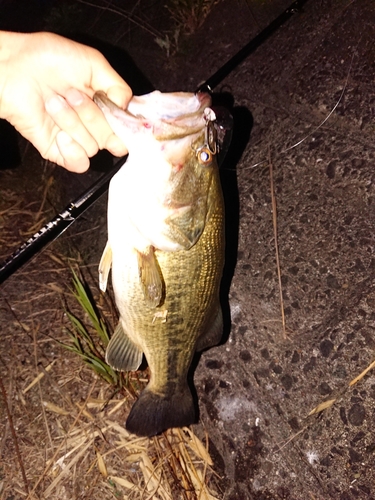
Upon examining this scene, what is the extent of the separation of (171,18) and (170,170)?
335cm

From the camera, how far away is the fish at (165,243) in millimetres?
1798

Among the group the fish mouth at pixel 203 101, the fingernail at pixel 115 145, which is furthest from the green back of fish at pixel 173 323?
the fingernail at pixel 115 145

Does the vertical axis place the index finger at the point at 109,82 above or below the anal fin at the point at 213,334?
above

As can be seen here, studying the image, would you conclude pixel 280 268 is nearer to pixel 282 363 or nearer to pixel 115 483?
pixel 282 363

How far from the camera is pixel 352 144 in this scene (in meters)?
2.99

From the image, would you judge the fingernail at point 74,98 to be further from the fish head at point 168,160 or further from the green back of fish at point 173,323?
the green back of fish at point 173,323

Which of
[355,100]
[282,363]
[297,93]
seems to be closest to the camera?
[282,363]

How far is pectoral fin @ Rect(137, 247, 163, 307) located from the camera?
6.61ft

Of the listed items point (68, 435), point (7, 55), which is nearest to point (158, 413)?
point (68, 435)

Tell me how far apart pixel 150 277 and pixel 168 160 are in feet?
1.82

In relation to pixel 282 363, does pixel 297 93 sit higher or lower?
higher

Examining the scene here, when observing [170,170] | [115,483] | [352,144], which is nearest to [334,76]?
[352,144]

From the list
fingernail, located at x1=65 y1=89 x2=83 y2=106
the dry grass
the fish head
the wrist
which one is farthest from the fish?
the dry grass

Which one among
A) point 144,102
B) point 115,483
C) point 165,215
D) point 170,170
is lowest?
point 115,483
